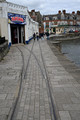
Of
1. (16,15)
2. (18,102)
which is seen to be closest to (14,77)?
(18,102)

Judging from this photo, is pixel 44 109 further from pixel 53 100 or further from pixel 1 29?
pixel 1 29

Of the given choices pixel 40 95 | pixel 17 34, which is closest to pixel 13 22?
pixel 17 34

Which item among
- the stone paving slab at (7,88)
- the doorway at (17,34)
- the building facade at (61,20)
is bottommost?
the stone paving slab at (7,88)

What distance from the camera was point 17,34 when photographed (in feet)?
74.2

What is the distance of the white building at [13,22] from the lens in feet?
62.8

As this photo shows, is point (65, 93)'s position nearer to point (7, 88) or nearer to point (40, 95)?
point (40, 95)

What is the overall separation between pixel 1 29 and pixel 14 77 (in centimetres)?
1277

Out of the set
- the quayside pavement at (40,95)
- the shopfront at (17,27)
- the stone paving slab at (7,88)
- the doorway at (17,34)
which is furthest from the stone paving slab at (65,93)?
the doorway at (17,34)

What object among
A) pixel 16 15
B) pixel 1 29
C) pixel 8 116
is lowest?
pixel 8 116

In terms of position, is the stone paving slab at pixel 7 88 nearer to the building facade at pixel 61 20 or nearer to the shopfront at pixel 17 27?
the shopfront at pixel 17 27

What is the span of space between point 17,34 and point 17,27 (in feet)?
Answer: 3.49

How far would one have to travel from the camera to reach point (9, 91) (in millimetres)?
6145

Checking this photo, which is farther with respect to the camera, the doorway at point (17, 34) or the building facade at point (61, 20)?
the building facade at point (61, 20)

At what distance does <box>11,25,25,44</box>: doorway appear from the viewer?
22.1 metres
